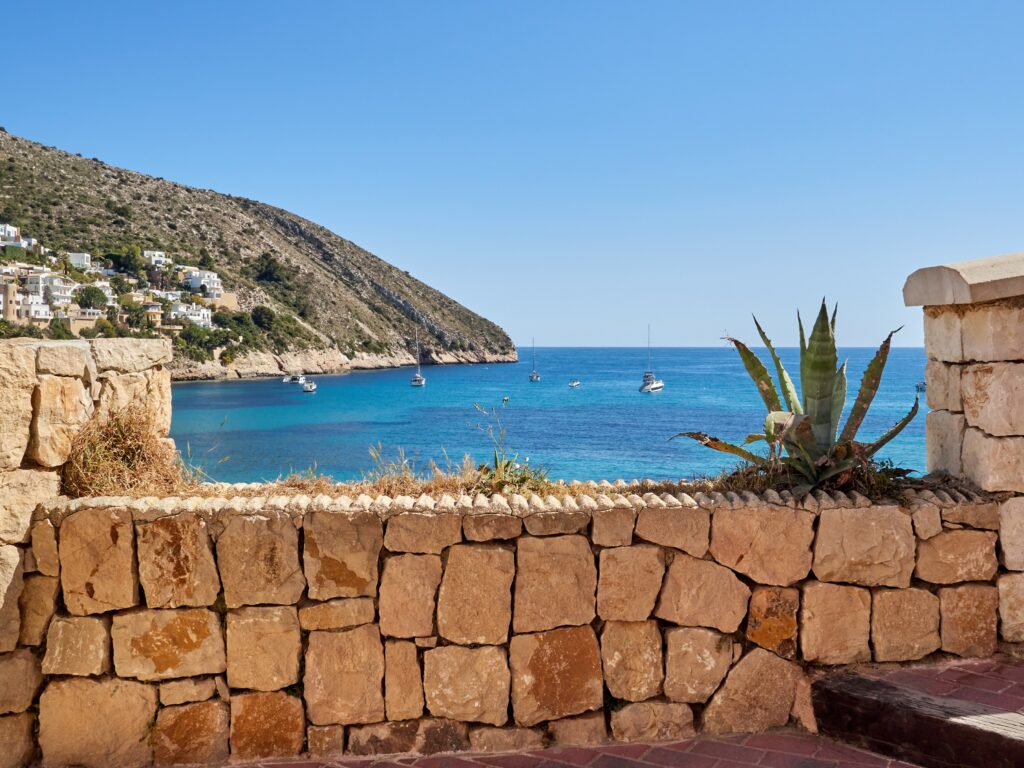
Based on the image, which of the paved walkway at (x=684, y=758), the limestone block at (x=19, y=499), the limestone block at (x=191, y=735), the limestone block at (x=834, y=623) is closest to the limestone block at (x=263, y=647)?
the limestone block at (x=191, y=735)

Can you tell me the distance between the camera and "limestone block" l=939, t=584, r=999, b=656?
4129 millimetres

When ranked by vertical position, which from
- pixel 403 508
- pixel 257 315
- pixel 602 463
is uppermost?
pixel 257 315

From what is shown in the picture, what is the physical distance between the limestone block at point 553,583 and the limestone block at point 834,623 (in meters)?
1.12

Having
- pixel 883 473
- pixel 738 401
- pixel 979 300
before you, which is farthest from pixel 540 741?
pixel 738 401

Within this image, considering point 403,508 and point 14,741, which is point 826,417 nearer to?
point 403,508

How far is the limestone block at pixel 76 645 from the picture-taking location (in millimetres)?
3713

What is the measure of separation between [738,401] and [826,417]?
5491 centimetres

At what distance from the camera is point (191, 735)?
3744 millimetres

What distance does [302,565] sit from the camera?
12.4 feet

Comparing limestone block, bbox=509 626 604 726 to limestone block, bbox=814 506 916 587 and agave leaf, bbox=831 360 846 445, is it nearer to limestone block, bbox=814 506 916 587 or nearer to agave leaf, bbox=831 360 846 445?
limestone block, bbox=814 506 916 587

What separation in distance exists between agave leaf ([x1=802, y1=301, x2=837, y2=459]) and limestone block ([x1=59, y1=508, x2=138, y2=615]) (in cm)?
371

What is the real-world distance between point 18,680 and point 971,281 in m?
5.07

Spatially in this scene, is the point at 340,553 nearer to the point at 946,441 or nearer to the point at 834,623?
the point at 834,623

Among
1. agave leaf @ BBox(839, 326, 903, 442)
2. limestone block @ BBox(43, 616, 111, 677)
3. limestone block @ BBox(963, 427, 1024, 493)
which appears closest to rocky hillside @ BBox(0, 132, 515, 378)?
limestone block @ BBox(43, 616, 111, 677)
